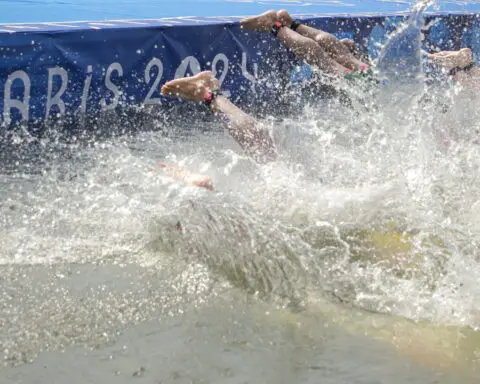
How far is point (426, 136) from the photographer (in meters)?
5.77

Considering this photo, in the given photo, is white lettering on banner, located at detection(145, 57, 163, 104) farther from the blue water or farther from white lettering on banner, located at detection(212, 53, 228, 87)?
the blue water

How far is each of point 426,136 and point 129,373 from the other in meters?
3.76

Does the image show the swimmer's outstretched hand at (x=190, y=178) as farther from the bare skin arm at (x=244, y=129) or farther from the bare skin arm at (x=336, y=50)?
the bare skin arm at (x=336, y=50)

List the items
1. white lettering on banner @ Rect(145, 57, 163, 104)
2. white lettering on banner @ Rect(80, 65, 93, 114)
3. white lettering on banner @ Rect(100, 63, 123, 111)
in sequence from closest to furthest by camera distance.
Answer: white lettering on banner @ Rect(80, 65, 93, 114) < white lettering on banner @ Rect(100, 63, 123, 111) < white lettering on banner @ Rect(145, 57, 163, 104)

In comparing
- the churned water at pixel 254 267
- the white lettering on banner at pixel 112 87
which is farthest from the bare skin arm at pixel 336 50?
the white lettering on banner at pixel 112 87

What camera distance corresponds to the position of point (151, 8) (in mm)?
11531

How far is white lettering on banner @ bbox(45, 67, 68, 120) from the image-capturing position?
684cm

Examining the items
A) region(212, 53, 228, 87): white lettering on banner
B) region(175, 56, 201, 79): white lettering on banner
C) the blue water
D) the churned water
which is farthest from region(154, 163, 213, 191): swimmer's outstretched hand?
the blue water

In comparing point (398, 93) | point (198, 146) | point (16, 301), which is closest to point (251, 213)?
point (16, 301)

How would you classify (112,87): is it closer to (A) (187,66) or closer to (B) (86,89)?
(B) (86,89)

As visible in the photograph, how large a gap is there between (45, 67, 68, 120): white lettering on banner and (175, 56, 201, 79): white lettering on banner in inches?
63.5

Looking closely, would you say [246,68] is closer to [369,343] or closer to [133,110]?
[133,110]

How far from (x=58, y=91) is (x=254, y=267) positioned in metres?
3.96

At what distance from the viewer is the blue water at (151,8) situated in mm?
9176
